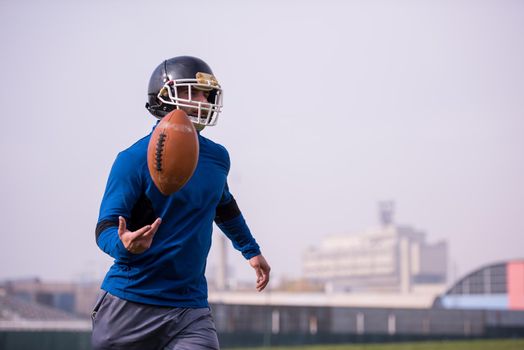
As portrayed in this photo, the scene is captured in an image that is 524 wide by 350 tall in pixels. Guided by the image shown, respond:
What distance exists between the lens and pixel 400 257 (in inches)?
7357

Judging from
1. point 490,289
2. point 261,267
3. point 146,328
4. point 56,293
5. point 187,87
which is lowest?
point 490,289

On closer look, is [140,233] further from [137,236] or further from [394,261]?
[394,261]

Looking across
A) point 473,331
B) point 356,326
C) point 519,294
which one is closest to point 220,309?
point 356,326

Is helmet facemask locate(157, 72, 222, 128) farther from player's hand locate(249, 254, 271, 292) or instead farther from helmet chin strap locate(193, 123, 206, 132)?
player's hand locate(249, 254, 271, 292)

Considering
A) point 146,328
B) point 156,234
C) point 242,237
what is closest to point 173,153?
point 156,234

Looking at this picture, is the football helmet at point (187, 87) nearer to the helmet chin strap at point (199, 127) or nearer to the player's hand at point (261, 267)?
the helmet chin strap at point (199, 127)

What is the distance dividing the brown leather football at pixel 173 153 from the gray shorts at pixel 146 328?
69cm

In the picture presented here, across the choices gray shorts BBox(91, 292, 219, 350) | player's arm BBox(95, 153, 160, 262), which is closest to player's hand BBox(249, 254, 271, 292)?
gray shorts BBox(91, 292, 219, 350)

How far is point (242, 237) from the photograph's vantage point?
20.0ft

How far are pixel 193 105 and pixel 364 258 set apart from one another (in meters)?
194

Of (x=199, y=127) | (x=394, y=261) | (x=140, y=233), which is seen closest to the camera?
(x=140, y=233)

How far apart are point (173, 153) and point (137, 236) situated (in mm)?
455

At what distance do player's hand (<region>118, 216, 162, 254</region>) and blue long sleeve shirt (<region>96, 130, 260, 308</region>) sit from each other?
247mm

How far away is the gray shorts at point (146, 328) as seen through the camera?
5.18 metres
